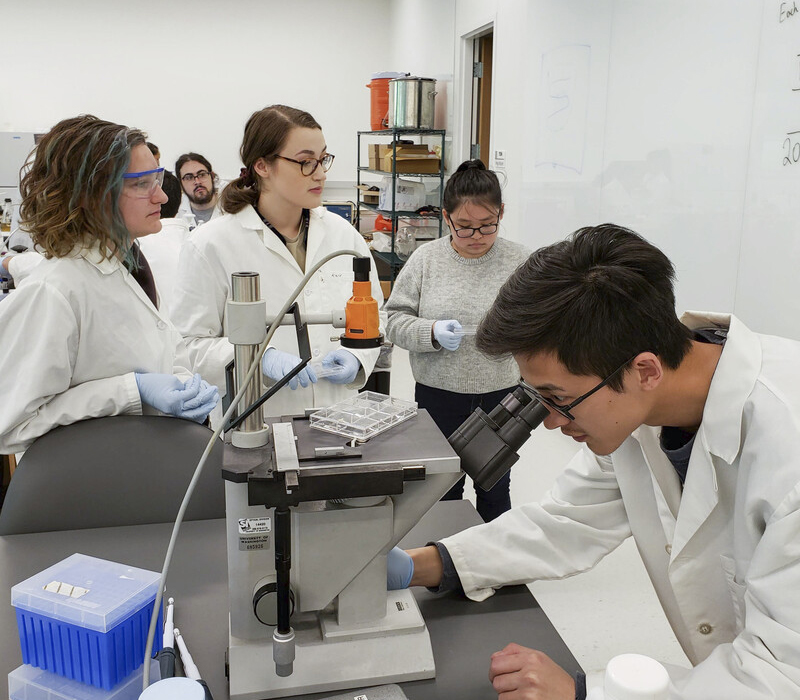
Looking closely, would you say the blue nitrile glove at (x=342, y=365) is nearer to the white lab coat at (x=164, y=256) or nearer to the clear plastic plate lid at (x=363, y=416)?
the clear plastic plate lid at (x=363, y=416)

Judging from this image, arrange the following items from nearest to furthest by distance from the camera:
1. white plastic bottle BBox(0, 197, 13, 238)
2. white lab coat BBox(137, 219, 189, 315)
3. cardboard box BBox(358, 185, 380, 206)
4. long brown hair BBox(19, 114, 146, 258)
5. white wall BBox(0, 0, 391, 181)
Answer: long brown hair BBox(19, 114, 146, 258) → white lab coat BBox(137, 219, 189, 315) → white plastic bottle BBox(0, 197, 13, 238) → cardboard box BBox(358, 185, 380, 206) → white wall BBox(0, 0, 391, 181)

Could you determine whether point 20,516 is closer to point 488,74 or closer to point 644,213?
point 644,213

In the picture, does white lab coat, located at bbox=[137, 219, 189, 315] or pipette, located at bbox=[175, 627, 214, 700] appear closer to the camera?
pipette, located at bbox=[175, 627, 214, 700]

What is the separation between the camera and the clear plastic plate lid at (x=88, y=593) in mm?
807

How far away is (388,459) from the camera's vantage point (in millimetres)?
846

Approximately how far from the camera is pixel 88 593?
0.84m

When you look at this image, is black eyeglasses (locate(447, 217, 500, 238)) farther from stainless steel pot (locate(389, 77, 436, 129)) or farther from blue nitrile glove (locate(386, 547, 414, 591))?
stainless steel pot (locate(389, 77, 436, 129))

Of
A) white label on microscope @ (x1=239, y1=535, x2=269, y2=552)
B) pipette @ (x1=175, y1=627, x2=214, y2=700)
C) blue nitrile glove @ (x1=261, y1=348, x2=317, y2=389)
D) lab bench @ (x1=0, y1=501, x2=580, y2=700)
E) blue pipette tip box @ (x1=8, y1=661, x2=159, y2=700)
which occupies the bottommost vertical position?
lab bench @ (x1=0, y1=501, x2=580, y2=700)

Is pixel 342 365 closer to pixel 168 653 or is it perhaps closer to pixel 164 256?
pixel 168 653

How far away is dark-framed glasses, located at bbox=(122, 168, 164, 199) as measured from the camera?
63.5 inches

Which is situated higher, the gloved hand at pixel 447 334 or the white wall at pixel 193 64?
the white wall at pixel 193 64

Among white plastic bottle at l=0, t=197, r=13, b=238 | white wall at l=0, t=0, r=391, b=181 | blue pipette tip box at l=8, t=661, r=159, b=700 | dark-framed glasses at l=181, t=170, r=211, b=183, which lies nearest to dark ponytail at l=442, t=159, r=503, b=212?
blue pipette tip box at l=8, t=661, r=159, b=700

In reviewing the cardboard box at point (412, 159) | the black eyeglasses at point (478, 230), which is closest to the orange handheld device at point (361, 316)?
the black eyeglasses at point (478, 230)

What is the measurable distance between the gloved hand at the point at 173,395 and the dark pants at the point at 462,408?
771mm
